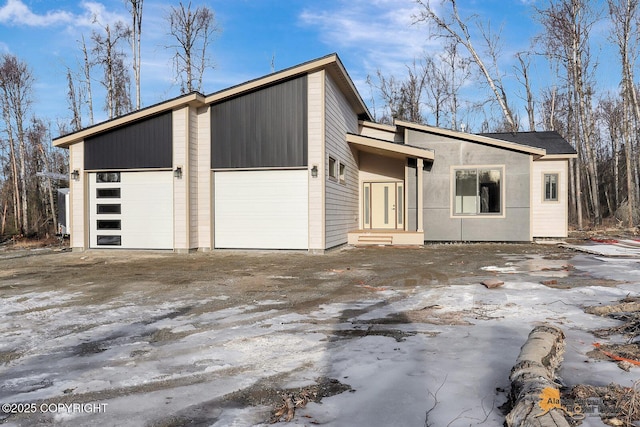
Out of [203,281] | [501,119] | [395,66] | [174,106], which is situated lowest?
[203,281]

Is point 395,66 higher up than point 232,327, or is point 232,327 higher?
point 395,66

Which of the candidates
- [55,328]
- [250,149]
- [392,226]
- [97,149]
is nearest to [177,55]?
[97,149]

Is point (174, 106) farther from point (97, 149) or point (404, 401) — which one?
point (404, 401)

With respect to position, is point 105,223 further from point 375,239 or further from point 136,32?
point 136,32

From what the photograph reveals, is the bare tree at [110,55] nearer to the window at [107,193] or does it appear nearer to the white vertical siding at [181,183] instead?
the window at [107,193]

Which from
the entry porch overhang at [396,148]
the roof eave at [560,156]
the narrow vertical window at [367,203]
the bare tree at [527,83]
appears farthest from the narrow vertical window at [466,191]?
the bare tree at [527,83]

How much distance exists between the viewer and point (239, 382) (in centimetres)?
302

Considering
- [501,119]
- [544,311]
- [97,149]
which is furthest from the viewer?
[501,119]

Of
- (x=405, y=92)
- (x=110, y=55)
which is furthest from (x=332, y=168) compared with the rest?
(x=405, y=92)

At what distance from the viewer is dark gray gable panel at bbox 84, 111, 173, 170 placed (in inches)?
483

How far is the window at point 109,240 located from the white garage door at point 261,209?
3.07m

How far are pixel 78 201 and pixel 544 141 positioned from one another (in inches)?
653

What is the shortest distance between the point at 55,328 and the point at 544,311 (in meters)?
5.45

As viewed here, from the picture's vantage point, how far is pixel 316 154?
11.8 metres
